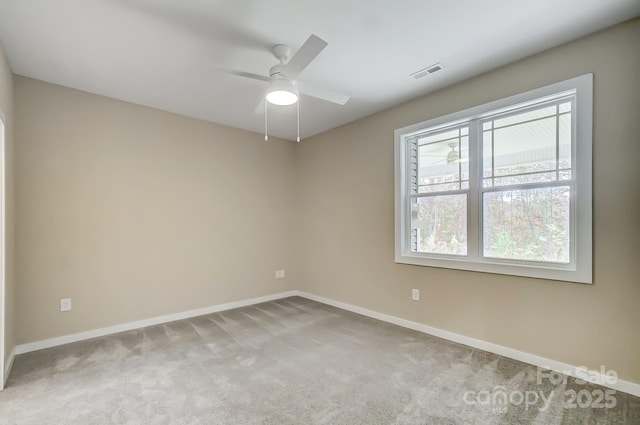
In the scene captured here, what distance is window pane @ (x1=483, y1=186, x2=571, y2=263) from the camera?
2.52m

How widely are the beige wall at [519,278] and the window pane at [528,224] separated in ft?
0.74

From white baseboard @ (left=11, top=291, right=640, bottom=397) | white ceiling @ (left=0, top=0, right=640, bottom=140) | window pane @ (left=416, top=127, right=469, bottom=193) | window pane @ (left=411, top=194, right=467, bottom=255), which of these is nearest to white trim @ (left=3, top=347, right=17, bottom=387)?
white baseboard @ (left=11, top=291, right=640, bottom=397)

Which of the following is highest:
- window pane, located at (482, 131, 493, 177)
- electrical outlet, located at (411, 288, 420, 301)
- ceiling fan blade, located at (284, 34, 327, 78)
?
ceiling fan blade, located at (284, 34, 327, 78)

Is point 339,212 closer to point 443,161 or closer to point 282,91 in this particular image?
point 443,161

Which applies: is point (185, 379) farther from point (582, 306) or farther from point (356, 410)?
point (582, 306)

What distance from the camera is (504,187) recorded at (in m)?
2.84

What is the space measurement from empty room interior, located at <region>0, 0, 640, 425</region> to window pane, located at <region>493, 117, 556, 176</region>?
0.02 meters

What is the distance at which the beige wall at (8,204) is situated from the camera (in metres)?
2.41

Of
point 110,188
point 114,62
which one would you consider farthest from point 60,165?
point 114,62

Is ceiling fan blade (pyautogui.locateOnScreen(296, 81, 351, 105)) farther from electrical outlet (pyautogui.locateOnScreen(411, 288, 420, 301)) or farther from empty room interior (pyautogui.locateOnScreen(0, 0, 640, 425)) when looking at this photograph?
electrical outlet (pyautogui.locateOnScreen(411, 288, 420, 301))

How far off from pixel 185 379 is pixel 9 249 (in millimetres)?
1875

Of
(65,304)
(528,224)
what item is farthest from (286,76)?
(65,304)

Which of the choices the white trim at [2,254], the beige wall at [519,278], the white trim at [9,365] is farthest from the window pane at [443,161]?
the white trim at [9,365]

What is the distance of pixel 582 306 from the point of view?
7.67 ft
